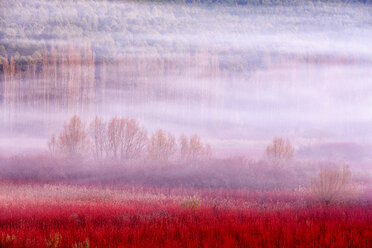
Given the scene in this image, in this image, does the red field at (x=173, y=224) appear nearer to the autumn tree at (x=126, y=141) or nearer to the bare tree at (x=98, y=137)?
the bare tree at (x=98, y=137)

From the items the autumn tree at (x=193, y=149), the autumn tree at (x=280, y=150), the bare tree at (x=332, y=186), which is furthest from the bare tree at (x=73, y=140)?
the bare tree at (x=332, y=186)

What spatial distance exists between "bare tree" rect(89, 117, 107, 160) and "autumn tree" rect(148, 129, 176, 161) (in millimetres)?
2842

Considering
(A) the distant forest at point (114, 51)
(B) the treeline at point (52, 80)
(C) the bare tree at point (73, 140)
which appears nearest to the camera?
(C) the bare tree at point (73, 140)

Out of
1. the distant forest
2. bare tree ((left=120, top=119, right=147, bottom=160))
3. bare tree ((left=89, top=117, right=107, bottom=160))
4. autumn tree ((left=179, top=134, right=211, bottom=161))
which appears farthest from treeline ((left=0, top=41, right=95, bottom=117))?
autumn tree ((left=179, top=134, right=211, bottom=161))

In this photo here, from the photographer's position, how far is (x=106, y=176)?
2316 cm

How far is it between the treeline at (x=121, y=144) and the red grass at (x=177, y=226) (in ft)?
41.2

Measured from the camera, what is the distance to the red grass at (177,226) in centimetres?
868

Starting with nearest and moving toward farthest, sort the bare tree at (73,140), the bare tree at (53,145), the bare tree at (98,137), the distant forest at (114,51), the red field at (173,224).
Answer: the red field at (173,224), the bare tree at (98,137), the bare tree at (53,145), the bare tree at (73,140), the distant forest at (114,51)

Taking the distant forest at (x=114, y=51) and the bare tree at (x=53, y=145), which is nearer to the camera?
the bare tree at (x=53, y=145)

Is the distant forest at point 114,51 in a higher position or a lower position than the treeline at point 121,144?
higher

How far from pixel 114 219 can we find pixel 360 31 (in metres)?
57.3

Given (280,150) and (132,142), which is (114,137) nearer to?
(132,142)

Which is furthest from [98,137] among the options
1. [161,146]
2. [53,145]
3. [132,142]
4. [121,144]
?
[161,146]

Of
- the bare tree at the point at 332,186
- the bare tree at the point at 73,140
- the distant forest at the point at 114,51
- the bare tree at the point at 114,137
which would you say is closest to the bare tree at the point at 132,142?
the bare tree at the point at 114,137
